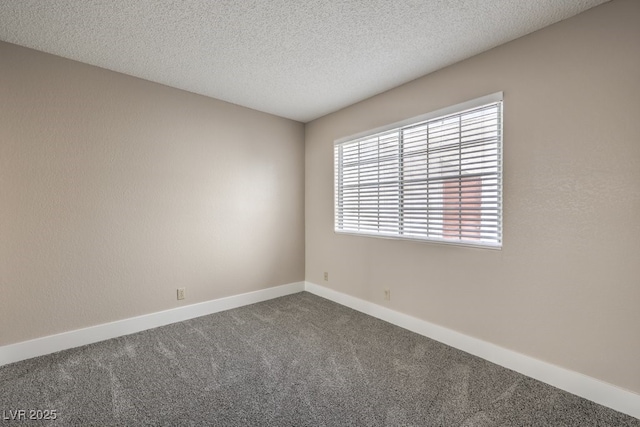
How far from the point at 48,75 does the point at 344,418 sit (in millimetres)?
3459

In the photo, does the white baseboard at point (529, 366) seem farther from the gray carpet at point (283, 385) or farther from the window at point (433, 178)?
A: the window at point (433, 178)

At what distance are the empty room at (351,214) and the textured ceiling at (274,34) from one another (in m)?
0.02

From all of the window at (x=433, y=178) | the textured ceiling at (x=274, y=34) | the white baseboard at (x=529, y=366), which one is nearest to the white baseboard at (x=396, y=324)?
the white baseboard at (x=529, y=366)

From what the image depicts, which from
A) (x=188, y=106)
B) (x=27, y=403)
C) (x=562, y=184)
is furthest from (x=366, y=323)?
(x=188, y=106)

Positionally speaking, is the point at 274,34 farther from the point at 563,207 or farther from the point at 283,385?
the point at 283,385

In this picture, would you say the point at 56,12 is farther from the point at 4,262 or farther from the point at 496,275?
the point at 496,275

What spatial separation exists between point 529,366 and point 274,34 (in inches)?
122

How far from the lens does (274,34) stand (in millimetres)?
2123

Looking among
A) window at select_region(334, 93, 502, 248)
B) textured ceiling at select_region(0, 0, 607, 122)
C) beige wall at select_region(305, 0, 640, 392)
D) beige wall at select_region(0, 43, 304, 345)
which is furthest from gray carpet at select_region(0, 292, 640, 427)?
textured ceiling at select_region(0, 0, 607, 122)

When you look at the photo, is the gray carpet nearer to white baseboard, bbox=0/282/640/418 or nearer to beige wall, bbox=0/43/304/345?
white baseboard, bbox=0/282/640/418

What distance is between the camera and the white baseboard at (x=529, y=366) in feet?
5.72

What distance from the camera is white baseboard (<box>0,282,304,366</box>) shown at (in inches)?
90.2

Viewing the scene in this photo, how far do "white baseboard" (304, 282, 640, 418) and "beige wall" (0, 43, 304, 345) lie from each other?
1.94 m

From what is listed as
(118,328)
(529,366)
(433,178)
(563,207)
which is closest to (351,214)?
(433,178)
